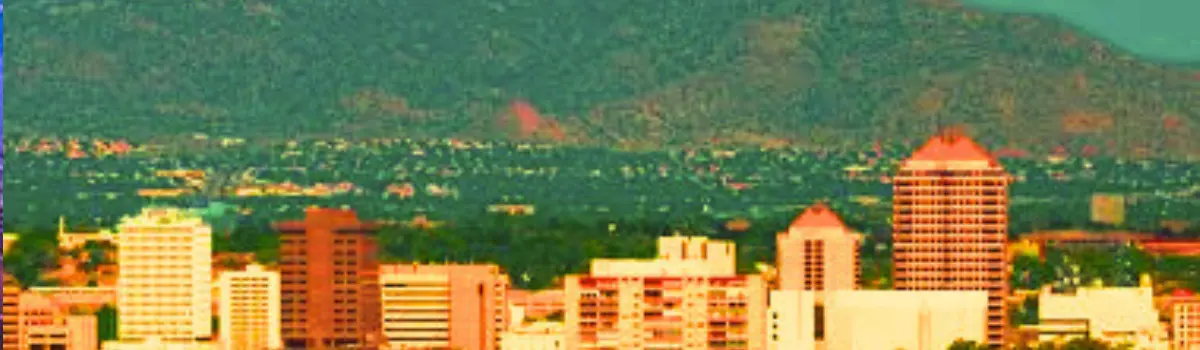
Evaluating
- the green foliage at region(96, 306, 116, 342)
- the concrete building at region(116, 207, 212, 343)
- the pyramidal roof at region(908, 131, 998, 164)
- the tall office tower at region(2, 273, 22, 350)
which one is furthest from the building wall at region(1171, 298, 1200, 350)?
the tall office tower at region(2, 273, 22, 350)

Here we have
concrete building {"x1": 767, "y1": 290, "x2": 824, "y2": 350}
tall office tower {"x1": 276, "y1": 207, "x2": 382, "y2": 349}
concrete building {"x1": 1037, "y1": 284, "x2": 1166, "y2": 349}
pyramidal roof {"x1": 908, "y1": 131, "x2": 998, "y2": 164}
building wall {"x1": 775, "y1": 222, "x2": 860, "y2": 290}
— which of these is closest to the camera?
concrete building {"x1": 767, "y1": 290, "x2": 824, "y2": 350}

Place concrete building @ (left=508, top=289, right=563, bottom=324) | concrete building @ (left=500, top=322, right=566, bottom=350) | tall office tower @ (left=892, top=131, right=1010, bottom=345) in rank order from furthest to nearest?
tall office tower @ (left=892, top=131, right=1010, bottom=345), concrete building @ (left=508, top=289, right=563, bottom=324), concrete building @ (left=500, top=322, right=566, bottom=350)

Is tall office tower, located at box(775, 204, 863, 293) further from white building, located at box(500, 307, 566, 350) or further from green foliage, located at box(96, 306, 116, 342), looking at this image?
green foliage, located at box(96, 306, 116, 342)

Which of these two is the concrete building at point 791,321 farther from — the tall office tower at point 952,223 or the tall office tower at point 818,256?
the tall office tower at point 952,223

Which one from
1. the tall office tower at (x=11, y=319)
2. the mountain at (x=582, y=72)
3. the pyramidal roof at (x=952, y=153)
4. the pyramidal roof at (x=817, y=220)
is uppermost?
the mountain at (x=582, y=72)

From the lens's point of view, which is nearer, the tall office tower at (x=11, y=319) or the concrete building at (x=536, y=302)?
the tall office tower at (x=11, y=319)

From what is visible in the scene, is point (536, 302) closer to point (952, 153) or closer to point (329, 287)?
point (329, 287)

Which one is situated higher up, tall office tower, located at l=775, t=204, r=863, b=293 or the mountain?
the mountain

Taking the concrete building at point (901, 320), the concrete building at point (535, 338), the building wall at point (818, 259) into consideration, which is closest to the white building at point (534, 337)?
the concrete building at point (535, 338)
